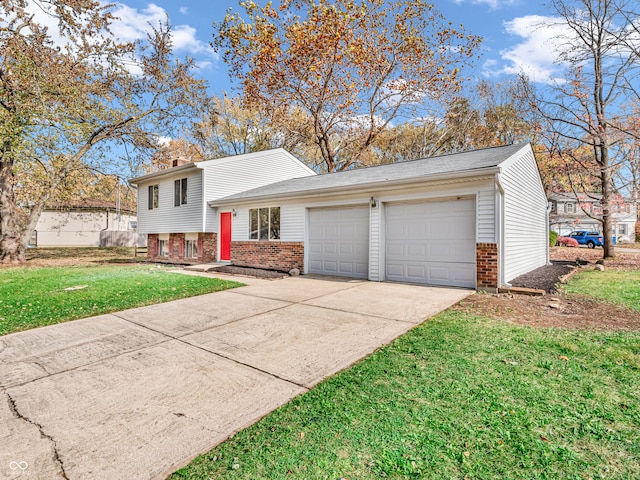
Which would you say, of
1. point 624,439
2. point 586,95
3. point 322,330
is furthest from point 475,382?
point 586,95

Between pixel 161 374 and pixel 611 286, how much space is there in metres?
9.64

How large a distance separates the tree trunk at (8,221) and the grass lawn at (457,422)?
57.9 feet

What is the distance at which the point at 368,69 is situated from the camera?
1869 centimetres

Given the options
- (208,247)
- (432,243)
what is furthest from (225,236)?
(432,243)

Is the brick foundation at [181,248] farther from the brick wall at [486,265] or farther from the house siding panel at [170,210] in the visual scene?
the brick wall at [486,265]

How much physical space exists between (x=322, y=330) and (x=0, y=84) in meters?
16.6

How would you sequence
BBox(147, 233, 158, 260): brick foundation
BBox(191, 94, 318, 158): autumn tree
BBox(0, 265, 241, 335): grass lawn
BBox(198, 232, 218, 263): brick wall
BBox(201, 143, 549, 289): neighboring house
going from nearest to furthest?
BBox(0, 265, 241, 335): grass lawn
BBox(201, 143, 549, 289): neighboring house
BBox(198, 232, 218, 263): brick wall
BBox(147, 233, 158, 260): brick foundation
BBox(191, 94, 318, 158): autumn tree

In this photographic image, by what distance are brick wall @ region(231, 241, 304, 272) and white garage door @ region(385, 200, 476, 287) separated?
328cm

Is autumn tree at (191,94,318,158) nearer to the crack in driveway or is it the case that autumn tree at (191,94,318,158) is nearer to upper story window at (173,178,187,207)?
upper story window at (173,178,187,207)

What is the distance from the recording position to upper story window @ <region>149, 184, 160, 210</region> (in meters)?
17.0

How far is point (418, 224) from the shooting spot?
28.3ft

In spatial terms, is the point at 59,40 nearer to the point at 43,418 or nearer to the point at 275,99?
the point at 275,99

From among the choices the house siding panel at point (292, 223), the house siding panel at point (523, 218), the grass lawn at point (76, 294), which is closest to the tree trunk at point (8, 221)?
the grass lawn at point (76, 294)

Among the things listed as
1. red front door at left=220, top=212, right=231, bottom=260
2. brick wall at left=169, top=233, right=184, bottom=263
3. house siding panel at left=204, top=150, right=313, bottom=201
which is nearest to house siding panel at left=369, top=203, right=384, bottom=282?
red front door at left=220, top=212, right=231, bottom=260
